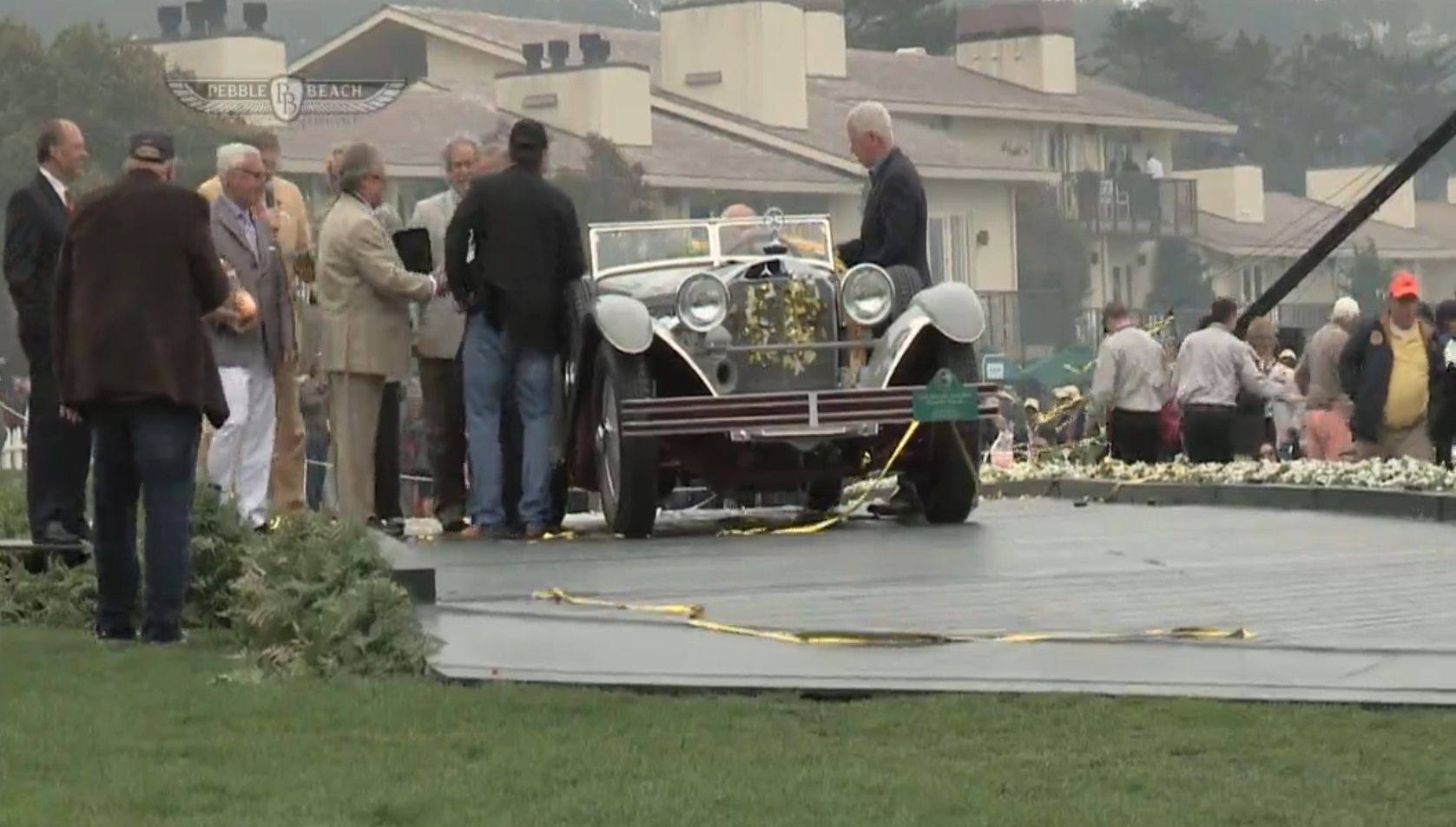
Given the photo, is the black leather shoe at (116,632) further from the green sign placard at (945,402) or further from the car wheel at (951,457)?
the car wheel at (951,457)

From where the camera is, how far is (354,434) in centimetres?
1573

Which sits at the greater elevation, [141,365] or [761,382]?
[141,365]

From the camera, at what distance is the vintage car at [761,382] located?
15375 millimetres

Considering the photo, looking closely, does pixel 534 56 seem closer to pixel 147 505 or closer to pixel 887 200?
pixel 887 200

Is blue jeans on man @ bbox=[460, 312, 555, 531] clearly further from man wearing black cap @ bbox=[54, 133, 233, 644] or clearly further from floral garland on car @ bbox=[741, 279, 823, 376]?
man wearing black cap @ bbox=[54, 133, 233, 644]

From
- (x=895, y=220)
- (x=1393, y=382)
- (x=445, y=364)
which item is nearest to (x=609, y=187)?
(x=1393, y=382)

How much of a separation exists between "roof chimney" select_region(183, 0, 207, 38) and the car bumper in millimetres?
57691

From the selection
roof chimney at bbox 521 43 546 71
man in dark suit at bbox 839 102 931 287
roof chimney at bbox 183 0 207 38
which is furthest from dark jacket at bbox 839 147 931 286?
roof chimney at bbox 183 0 207 38

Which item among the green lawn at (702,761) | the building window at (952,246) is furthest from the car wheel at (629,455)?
the building window at (952,246)

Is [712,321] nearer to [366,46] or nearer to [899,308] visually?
[899,308]

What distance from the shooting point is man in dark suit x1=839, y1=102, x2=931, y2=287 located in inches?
642

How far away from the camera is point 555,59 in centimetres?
6812

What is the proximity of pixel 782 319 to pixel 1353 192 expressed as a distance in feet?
268

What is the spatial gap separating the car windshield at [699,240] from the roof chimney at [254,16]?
174ft
